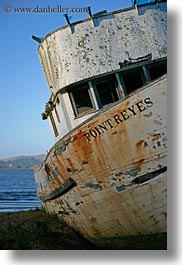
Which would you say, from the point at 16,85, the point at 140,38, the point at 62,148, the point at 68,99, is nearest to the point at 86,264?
the point at 62,148

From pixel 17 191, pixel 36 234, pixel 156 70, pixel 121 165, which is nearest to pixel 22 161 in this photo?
pixel 17 191

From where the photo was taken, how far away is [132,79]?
2.82 m

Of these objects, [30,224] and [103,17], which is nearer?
[103,17]

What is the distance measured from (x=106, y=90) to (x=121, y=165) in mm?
465

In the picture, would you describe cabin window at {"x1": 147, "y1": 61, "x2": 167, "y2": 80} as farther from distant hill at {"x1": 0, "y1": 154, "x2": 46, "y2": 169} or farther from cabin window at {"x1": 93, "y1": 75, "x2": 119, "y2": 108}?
distant hill at {"x1": 0, "y1": 154, "x2": 46, "y2": 169}

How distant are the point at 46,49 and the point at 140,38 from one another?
0.57 meters

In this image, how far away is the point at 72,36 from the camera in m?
2.82

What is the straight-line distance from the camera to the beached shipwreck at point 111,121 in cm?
261

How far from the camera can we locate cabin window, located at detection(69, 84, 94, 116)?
9.25ft

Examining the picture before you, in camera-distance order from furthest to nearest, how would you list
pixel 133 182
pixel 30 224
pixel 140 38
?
1. pixel 30 224
2. pixel 140 38
3. pixel 133 182

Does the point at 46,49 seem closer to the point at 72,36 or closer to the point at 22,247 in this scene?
the point at 72,36

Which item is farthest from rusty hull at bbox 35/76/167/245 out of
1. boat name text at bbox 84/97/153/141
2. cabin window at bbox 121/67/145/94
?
cabin window at bbox 121/67/145/94

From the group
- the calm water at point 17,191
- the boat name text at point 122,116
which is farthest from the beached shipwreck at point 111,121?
the calm water at point 17,191

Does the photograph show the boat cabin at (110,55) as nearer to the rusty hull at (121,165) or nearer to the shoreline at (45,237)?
the rusty hull at (121,165)
